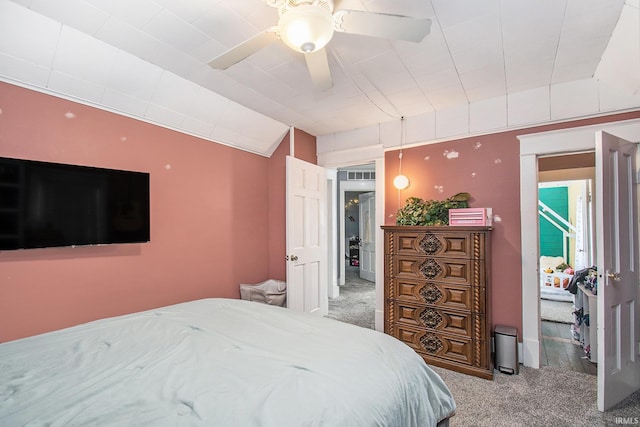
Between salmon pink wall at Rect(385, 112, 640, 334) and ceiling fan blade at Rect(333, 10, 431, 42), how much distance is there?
76.5 inches

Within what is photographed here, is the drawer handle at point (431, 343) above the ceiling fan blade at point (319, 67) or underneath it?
underneath

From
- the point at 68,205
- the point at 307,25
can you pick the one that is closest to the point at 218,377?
the point at 307,25

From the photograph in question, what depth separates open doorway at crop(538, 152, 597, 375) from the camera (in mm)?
3035

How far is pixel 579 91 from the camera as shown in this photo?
2541 mm

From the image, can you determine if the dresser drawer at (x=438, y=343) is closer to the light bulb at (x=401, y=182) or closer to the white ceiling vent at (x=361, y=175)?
the light bulb at (x=401, y=182)

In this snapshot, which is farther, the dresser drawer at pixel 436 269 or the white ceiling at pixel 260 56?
the dresser drawer at pixel 436 269

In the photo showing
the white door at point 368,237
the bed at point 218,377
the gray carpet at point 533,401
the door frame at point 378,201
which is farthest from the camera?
the white door at point 368,237

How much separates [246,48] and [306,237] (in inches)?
93.5

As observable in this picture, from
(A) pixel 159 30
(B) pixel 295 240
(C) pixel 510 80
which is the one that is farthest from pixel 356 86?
(B) pixel 295 240

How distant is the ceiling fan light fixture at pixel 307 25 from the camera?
1.32 meters

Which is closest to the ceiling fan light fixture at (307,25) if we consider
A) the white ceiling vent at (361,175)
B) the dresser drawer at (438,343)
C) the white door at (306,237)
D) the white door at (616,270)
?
the white door at (306,237)

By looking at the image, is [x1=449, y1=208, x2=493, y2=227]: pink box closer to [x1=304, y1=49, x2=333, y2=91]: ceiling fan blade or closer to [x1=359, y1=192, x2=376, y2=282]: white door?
[x1=304, y1=49, x2=333, y2=91]: ceiling fan blade

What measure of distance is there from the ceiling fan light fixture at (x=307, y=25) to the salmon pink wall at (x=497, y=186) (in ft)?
7.42

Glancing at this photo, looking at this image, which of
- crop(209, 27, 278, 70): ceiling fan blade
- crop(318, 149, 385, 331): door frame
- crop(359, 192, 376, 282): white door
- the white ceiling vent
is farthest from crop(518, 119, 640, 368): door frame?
crop(359, 192, 376, 282): white door
